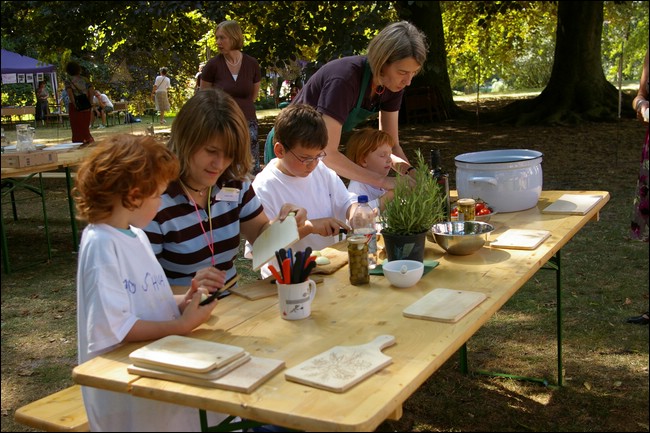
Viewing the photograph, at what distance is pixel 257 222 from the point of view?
2592 millimetres

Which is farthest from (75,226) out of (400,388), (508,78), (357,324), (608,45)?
(508,78)

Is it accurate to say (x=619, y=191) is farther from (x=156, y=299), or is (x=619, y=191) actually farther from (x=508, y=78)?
(x=508, y=78)

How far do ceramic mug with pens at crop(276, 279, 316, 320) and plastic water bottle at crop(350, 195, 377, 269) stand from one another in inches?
22.0

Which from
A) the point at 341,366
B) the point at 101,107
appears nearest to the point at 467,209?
the point at 341,366

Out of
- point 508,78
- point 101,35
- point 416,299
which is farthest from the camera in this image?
point 508,78

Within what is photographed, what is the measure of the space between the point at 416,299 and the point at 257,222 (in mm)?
762

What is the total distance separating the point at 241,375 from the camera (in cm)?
151

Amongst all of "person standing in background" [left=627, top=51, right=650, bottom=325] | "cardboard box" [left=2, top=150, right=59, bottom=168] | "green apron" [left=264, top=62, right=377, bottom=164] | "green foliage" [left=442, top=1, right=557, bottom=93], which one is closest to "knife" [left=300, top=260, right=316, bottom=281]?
"green apron" [left=264, top=62, right=377, bottom=164]

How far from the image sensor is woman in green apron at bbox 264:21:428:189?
306 centimetres

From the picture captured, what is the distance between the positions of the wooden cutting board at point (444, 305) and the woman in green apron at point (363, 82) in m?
1.18

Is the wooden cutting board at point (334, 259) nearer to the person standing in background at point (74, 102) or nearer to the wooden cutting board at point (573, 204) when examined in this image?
the wooden cutting board at point (573, 204)

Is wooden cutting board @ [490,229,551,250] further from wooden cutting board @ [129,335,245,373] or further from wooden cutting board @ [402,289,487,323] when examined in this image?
wooden cutting board @ [129,335,245,373]

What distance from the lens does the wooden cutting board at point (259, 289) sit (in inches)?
83.8

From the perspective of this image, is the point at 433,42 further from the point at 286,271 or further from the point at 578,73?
the point at 286,271
